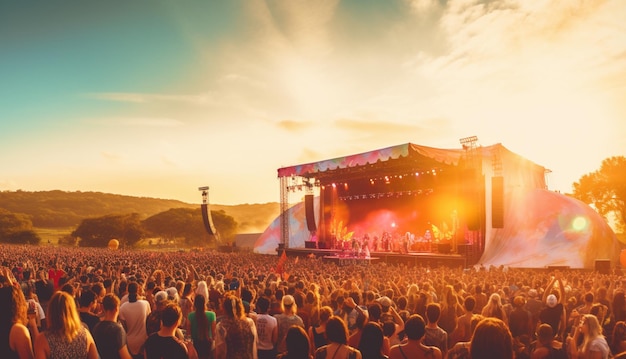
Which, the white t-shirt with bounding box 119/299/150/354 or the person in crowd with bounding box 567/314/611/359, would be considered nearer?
Answer: the person in crowd with bounding box 567/314/611/359

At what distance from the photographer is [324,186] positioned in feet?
113

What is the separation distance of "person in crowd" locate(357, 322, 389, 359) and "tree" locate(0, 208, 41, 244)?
92.2m

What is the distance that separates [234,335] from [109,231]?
82619 mm

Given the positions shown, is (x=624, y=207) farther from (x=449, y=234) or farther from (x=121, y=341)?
(x=121, y=341)

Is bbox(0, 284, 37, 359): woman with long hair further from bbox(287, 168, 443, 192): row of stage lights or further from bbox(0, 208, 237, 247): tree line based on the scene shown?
bbox(0, 208, 237, 247): tree line

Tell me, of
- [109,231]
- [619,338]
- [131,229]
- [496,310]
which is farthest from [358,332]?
[109,231]

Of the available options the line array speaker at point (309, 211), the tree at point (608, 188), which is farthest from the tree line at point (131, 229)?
the tree at point (608, 188)

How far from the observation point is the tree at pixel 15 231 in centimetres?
8194

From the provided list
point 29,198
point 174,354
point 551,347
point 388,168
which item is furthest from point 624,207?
point 29,198

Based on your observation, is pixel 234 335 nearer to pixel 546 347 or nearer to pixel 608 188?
pixel 546 347

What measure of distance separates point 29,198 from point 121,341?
601 ft

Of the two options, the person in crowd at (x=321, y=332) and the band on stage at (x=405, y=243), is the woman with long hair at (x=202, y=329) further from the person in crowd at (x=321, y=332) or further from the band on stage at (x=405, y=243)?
the band on stage at (x=405, y=243)

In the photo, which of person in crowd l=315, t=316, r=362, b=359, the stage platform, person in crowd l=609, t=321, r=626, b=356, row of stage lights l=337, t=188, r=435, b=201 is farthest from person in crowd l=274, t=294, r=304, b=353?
row of stage lights l=337, t=188, r=435, b=201

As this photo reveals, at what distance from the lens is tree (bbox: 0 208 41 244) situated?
81.9m
